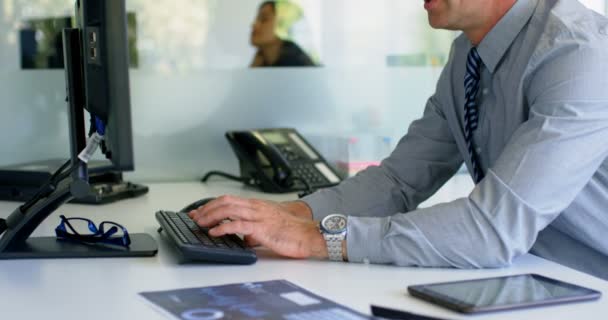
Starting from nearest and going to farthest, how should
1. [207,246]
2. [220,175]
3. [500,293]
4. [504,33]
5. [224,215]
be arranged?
[500,293], [207,246], [224,215], [504,33], [220,175]

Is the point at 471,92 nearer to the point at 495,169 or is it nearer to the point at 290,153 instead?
the point at 495,169

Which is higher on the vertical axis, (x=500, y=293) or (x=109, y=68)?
(x=109, y=68)

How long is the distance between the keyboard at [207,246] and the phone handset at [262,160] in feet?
2.88

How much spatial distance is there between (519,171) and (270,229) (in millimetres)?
427

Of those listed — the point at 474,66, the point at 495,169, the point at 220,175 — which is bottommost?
the point at 220,175

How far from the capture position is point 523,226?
1434 millimetres

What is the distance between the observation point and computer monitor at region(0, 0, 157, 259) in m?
1.42

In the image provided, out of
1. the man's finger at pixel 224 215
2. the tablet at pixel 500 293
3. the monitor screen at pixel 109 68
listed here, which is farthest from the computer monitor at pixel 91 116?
the tablet at pixel 500 293

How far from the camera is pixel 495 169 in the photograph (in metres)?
1.48

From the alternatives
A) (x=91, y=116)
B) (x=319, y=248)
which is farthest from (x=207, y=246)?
(x=91, y=116)

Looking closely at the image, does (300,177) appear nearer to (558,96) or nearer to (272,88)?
(272,88)

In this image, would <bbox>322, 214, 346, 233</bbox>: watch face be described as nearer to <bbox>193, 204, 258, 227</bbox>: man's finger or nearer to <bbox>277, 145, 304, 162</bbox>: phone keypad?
<bbox>193, 204, 258, 227</bbox>: man's finger

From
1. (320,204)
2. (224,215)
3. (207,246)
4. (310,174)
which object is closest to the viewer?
(207,246)

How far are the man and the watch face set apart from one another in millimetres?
12
